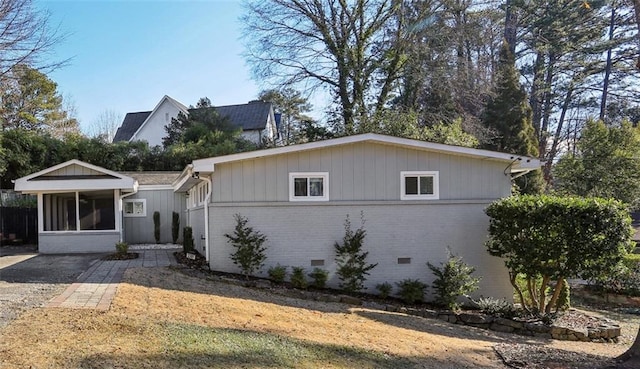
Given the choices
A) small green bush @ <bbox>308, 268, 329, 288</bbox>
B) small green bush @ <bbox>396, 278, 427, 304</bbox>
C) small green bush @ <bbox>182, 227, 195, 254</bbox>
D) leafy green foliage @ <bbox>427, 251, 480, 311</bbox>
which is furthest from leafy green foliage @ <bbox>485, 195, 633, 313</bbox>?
small green bush @ <bbox>182, 227, 195, 254</bbox>

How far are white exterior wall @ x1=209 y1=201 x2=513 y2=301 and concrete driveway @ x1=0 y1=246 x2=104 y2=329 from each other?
10.1 feet

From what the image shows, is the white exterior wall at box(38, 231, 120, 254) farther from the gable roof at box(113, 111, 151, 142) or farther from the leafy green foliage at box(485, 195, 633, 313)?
the gable roof at box(113, 111, 151, 142)

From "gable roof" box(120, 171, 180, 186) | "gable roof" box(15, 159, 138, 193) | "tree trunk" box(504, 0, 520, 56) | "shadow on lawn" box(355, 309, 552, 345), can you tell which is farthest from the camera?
"tree trunk" box(504, 0, 520, 56)

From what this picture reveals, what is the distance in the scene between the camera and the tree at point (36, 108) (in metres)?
26.0

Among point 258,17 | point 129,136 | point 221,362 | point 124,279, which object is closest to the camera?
point 221,362

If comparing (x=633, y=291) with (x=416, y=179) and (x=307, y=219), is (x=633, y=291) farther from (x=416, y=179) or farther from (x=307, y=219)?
(x=307, y=219)

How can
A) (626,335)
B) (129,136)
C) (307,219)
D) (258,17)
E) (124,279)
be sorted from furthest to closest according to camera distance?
(129,136)
(258,17)
(307,219)
(626,335)
(124,279)

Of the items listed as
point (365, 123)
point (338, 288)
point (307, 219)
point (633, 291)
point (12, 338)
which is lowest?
point (633, 291)

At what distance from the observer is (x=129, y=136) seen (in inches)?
1373

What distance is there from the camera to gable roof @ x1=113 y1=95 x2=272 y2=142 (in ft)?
108

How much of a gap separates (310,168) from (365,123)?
9.91 metres

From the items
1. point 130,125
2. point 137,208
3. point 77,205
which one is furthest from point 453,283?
point 130,125

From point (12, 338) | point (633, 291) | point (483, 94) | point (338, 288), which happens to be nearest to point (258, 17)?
point (483, 94)

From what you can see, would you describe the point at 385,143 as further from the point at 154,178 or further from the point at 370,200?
the point at 154,178
